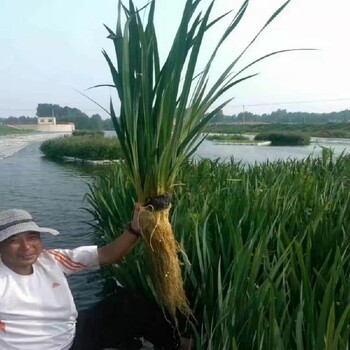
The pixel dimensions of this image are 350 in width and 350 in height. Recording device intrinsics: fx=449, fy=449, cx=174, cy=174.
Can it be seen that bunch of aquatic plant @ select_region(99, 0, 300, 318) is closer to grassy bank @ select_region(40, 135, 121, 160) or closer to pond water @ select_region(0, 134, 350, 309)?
pond water @ select_region(0, 134, 350, 309)

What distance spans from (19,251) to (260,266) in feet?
3.93

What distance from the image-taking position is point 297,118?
2734 inches

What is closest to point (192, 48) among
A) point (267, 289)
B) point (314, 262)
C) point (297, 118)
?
point (267, 289)

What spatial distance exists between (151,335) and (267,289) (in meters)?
0.80

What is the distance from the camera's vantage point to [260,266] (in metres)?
2.33

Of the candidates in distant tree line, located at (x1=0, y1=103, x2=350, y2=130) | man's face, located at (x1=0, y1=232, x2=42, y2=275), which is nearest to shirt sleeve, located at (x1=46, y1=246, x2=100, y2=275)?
man's face, located at (x1=0, y1=232, x2=42, y2=275)

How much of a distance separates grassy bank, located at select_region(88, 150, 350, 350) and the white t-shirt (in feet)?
1.86

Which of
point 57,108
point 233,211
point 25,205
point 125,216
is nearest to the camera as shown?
point 233,211

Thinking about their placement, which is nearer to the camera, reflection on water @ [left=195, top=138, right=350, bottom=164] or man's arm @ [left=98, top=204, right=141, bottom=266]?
man's arm @ [left=98, top=204, right=141, bottom=266]

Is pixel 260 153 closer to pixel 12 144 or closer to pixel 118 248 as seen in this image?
pixel 12 144

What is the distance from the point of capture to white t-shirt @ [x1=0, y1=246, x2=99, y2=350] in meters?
1.84

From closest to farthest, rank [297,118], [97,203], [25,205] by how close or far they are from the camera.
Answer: [97,203], [25,205], [297,118]

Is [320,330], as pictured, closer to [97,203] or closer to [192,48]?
[192,48]

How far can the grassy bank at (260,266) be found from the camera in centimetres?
145
